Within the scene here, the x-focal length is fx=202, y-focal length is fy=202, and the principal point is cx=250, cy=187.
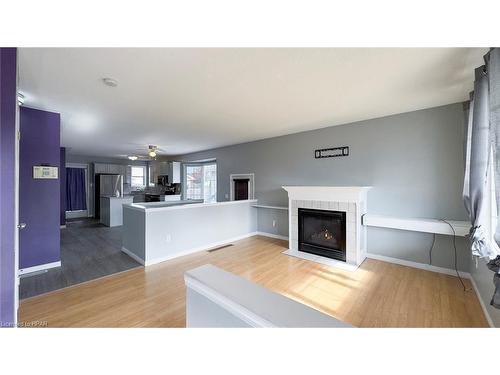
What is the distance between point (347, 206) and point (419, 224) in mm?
959

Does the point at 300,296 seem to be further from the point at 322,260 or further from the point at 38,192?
the point at 38,192

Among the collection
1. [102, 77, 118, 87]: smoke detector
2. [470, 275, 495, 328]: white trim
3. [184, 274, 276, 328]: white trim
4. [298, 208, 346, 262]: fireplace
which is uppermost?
[102, 77, 118, 87]: smoke detector

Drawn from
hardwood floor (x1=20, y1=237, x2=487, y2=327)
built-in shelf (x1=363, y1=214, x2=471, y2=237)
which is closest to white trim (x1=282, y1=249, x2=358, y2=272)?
hardwood floor (x1=20, y1=237, x2=487, y2=327)

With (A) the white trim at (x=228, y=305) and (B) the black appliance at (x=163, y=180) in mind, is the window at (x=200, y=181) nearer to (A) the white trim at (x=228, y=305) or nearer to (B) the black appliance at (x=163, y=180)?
(B) the black appliance at (x=163, y=180)

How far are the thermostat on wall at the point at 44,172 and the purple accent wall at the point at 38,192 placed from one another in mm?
47

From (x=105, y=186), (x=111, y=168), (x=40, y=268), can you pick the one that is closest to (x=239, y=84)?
(x=40, y=268)

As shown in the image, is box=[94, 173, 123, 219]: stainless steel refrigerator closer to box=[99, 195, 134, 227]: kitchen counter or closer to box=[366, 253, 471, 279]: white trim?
box=[99, 195, 134, 227]: kitchen counter

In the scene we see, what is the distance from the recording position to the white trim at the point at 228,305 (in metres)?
0.71

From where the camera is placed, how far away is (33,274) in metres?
2.94

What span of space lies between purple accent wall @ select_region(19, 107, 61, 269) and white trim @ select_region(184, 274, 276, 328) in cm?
355

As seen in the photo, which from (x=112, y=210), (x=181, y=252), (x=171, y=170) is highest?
(x=171, y=170)

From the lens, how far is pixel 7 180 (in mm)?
1363

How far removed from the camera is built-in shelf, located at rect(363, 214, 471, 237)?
104 inches

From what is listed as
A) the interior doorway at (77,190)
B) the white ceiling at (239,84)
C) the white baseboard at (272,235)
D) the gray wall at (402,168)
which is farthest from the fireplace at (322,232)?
the interior doorway at (77,190)
